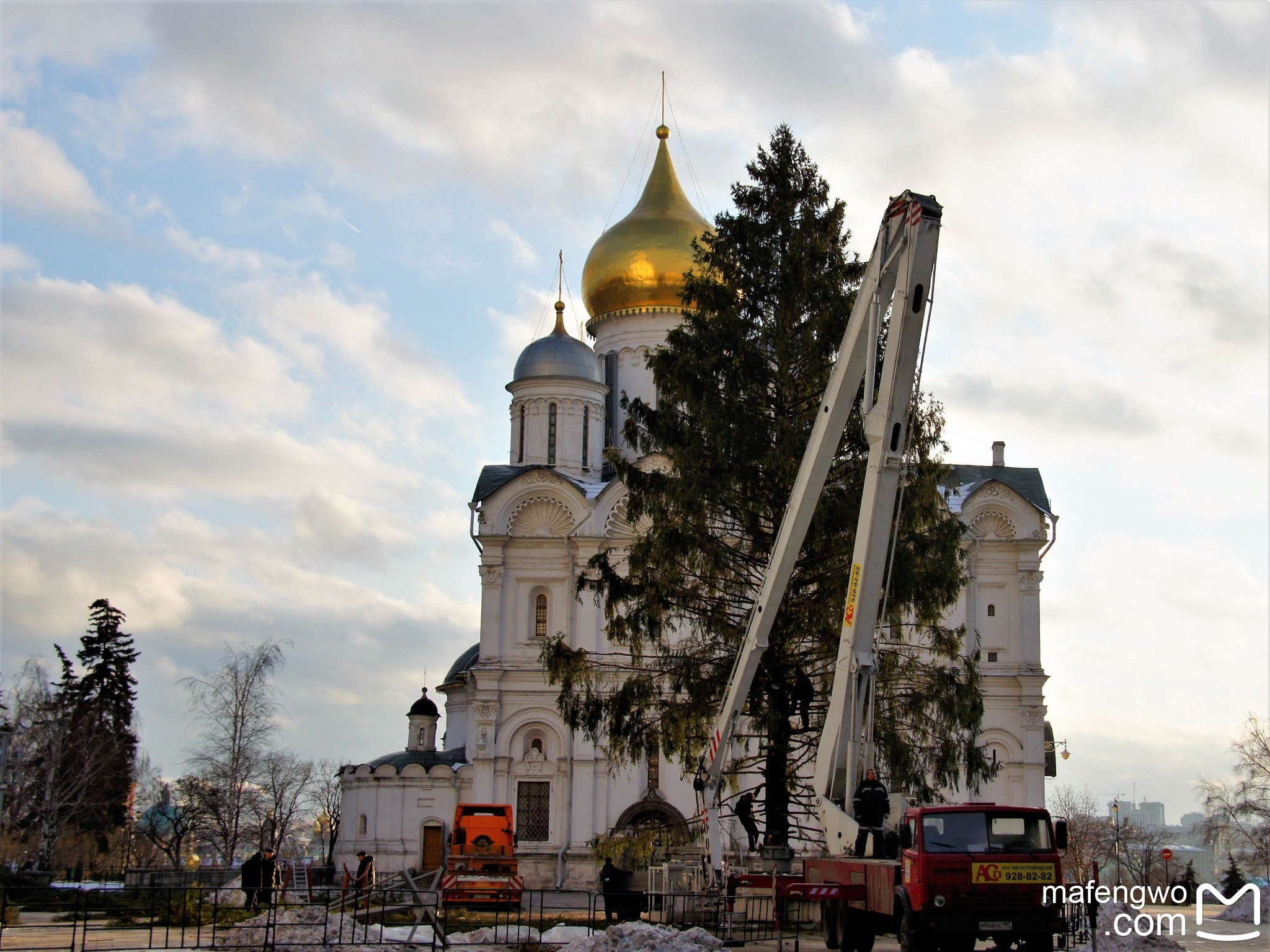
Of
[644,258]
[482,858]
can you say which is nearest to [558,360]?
[644,258]

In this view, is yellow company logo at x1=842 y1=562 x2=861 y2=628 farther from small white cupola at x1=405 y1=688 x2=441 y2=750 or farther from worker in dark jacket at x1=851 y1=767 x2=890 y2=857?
small white cupola at x1=405 y1=688 x2=441 y2=750

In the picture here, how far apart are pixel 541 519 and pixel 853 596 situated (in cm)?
2496

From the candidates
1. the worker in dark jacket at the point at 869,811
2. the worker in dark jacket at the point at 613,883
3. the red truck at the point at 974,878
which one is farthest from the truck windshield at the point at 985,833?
the worker in dark jacket at the point at 613,883

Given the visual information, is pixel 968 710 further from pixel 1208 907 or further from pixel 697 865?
pixel 1208 907

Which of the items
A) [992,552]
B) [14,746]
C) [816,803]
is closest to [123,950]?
[816,803]

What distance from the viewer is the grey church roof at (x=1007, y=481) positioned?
39.4m

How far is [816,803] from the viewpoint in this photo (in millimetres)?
16656

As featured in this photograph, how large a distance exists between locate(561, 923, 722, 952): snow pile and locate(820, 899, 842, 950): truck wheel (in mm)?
1511

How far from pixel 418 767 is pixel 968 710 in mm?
21473

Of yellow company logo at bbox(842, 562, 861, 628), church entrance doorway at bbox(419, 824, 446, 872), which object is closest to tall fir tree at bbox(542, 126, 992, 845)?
yellow company logo at bbox(842, 562, 861, 628)

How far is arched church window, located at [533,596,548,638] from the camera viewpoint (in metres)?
39.4

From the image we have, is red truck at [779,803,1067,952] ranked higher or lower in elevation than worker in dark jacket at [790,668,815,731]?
lower

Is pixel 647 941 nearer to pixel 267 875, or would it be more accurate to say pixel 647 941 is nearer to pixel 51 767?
pixel 267 875

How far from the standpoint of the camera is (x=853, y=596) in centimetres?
1576
